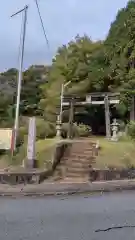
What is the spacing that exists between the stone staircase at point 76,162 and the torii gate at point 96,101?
13.6 ft

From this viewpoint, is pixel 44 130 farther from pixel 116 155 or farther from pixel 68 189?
pixel 68 189

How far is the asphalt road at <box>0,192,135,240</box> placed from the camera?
221 inches

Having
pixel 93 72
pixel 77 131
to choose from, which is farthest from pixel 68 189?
pixel 93 72

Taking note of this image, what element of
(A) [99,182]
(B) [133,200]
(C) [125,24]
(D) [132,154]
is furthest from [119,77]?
(B) [133,200]

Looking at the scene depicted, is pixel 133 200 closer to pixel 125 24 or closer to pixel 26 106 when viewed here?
pixel 125 24

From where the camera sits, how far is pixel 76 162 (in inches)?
549

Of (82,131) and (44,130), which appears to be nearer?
(44,130)

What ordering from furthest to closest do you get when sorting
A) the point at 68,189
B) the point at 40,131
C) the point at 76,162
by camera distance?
1. the point at 40,131
2. the point at 76,162
3. the point at 68,189

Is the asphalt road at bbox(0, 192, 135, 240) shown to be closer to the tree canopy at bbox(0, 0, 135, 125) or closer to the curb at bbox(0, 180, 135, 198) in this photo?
the curb at bbox(0, 180, 135, 198)

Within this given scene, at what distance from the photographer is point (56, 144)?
14852 millimetres

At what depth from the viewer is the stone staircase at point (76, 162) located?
41.6ft

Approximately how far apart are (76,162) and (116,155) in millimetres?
1719

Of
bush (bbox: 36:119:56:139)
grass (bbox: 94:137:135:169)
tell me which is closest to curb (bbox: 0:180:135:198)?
grass (bbox: 94:137:135:169)

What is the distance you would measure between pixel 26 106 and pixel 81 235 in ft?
72.7
